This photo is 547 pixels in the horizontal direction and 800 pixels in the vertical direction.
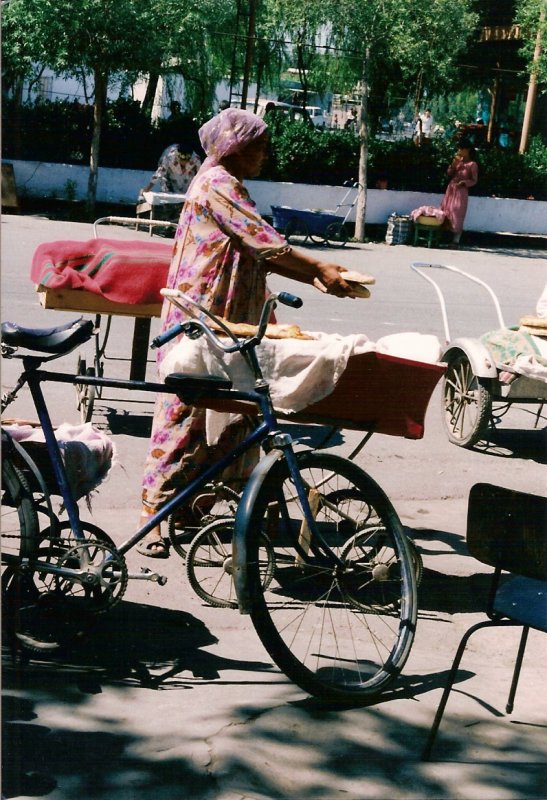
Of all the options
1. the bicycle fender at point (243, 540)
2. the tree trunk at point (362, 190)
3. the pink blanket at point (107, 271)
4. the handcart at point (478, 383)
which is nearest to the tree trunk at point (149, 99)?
the tree trunk at point (362, 190)

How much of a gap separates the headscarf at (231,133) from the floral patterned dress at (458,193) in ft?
58.4

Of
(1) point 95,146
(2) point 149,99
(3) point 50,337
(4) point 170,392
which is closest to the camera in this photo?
(3) point 50,337

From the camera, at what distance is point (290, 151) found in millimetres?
23016

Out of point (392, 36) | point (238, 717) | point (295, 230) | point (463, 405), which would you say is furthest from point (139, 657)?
point (392, 36)

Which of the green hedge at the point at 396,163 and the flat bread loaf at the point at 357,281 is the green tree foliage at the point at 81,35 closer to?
the green hedge at the point at 396,163

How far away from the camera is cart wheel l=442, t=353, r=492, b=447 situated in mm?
7617

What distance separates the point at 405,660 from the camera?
391cm

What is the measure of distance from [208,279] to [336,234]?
1561 centimetres

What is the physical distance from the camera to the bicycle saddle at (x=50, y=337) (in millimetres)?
3770

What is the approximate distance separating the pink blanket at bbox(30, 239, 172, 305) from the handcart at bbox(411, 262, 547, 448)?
179 cm

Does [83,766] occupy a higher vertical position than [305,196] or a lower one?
lower

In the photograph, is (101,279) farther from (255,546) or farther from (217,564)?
(255,546)

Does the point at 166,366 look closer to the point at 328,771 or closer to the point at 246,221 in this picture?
the point at 246,221

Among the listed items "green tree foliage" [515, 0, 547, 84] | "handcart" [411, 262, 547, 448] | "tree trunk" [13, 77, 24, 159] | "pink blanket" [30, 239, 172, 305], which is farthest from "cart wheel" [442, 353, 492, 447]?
"green tree foliage" [515, 0, 547, 84]
